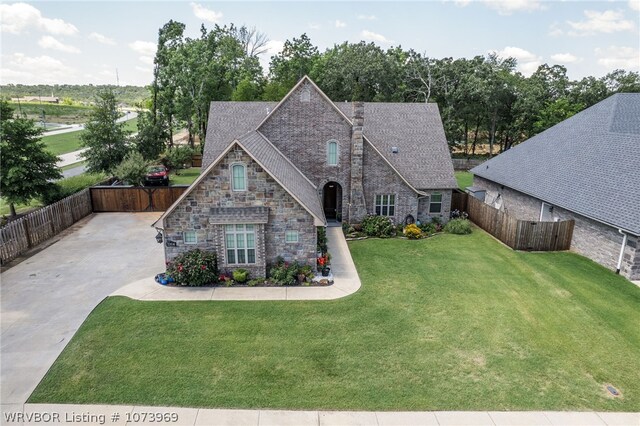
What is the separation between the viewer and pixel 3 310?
14.5 meters

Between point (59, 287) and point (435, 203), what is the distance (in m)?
20.8

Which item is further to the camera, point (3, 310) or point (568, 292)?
point (568, 292)

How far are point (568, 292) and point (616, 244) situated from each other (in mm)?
3896

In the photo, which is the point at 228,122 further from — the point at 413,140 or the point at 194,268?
the point at 194,268

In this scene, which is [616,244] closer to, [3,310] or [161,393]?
[161,393]

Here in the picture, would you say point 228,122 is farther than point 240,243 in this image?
Yes

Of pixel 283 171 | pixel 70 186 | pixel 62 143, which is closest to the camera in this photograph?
pixel 283 171

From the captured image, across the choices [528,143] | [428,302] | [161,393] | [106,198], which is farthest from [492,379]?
[106,198]

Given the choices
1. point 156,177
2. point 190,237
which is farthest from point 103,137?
point 190,237

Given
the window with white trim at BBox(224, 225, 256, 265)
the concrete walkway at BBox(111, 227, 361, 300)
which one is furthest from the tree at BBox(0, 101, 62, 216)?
the window with white trim at BBox(224, 225, 256, 265)

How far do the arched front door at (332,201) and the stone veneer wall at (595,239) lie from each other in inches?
455

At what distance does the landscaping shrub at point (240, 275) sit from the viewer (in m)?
16.4

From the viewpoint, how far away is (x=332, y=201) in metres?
25.5

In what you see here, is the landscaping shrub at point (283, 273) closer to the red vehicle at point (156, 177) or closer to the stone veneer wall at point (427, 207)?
the stone veneer wall at point (427, 207)
